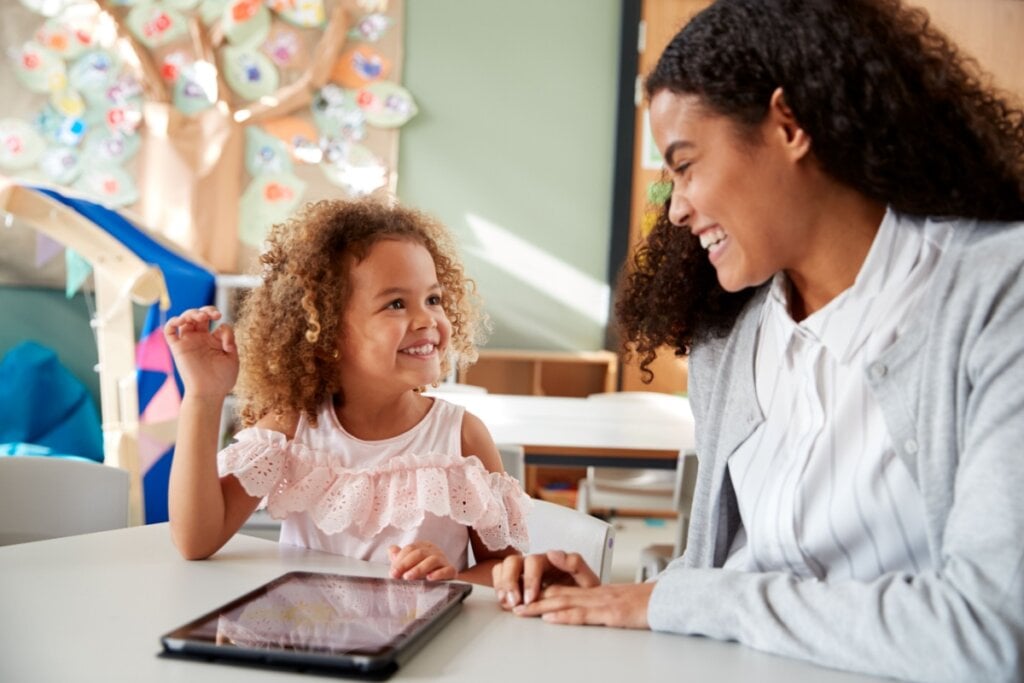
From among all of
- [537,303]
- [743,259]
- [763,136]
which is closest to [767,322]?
[743,259]

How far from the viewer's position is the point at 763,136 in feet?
3.22

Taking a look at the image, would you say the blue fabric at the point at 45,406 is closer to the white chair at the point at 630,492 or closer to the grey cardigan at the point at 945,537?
the white chair at the point at 630,492

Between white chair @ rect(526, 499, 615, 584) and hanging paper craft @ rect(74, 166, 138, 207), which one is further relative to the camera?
hanging paper craft @ rect(74, 166, 138, 207)

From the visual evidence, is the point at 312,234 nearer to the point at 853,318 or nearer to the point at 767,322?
the point at 767,322

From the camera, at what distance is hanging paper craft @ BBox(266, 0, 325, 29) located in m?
4.62

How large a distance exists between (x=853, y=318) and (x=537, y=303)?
12.9ft

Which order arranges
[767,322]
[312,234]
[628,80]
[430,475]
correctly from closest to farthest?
1. [767,322]
2. [430,475]
3. [312,234]
4. [628,80]

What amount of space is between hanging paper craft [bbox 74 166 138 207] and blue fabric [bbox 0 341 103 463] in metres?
0.81

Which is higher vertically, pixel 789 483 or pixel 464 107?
pixel 464 107

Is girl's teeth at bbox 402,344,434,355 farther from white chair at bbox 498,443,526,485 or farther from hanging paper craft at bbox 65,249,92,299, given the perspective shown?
hanging paper craft at bbox 65,249,92,299

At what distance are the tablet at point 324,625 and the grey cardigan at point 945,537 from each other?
219 mm

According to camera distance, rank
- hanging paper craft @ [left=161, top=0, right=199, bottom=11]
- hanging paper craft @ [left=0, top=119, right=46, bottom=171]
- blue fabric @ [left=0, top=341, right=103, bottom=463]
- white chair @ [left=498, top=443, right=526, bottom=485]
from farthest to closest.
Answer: hanging paper craft @ [left=161, top=0, right=199, bottom=11] → hanging paper craft @ [left=0, top=119, right=46, bottom=171] → blue fabric @ [left=0, top=341, right=103, bottom=463] → white chair @ [left=498, top=443, right=526, bottom=485]

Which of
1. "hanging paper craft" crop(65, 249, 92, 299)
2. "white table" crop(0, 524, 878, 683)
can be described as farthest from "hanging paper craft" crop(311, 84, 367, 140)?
"white table" crop(0, 524, 878, 683)

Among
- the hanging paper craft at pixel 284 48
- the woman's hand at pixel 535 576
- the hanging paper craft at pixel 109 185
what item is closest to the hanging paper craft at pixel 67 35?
the hanging paper craft at pixel 109 185
